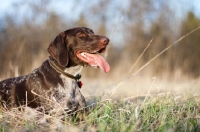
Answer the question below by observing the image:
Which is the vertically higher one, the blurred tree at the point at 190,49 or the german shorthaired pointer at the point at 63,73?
the blurred tree at the point at 190,49

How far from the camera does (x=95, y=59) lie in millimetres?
4828

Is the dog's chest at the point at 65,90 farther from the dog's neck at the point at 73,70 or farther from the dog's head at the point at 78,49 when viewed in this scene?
the dog's head at the point at 78,49

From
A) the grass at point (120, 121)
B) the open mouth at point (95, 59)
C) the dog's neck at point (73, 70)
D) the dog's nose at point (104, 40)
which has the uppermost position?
the dog's nose at point (104, 40)

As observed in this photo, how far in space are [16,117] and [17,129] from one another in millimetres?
514

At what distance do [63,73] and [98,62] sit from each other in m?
0.52

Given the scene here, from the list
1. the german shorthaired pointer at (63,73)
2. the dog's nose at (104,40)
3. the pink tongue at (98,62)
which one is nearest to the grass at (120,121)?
the german shorthaired pointer at (63,73)

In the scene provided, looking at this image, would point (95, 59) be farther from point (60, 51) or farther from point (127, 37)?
point (127, 37)

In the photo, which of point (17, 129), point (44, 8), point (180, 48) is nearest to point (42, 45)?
point (44, 8)

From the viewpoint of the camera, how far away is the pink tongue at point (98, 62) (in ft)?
15.6

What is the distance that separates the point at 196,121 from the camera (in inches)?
138

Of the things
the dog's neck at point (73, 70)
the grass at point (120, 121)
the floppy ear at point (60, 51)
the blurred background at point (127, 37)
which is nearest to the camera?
the grass at point (120, 121)

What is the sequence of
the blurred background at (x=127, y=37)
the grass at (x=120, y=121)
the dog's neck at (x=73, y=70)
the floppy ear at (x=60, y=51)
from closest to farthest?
the grass at (x=120, y=121)
the floppy ear at (x=60, y=51)
the dog's neck at (x=73, y=70)
the blurred background at (x=127, y=37)

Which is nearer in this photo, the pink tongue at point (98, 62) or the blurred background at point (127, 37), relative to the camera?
the pink tongue at point (98, 62)

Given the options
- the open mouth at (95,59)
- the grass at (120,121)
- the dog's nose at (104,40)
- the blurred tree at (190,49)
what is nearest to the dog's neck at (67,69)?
the open mouth at (95,59)
